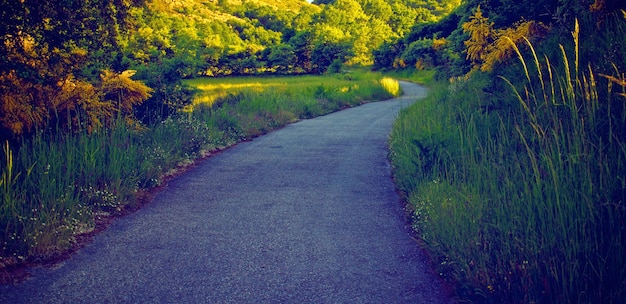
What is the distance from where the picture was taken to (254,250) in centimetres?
524

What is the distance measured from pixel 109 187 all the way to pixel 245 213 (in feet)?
6.42

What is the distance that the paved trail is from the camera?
4.22m

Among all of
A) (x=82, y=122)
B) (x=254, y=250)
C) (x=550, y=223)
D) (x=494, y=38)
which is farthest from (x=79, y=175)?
(x=494, y=38)

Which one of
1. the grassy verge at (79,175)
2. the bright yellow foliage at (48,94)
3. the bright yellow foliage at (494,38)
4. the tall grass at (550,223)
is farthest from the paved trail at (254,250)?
the bright yellow foliage at (494,38)

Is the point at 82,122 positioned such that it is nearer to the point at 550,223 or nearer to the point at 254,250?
the point at 254,250

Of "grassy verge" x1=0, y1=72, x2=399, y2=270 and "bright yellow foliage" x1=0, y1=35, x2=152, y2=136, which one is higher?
"bright yellow foliage" x1=0, y1=35, x2=152, y2=136

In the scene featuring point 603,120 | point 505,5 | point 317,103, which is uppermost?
point 505,5

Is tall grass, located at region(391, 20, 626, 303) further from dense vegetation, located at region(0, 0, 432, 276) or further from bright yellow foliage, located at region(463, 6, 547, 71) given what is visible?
dense vegetation, located at region(0, 0, 432, 276)

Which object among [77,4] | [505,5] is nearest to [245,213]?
[77,4]

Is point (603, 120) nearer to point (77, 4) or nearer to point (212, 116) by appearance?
point (77, 4)

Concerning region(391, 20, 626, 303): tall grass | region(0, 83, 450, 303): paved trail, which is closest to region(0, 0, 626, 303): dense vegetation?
region(391, 20, 626, 303): tall grass

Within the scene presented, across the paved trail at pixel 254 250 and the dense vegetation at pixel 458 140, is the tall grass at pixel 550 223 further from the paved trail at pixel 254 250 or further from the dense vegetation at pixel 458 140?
the paved trail at pixel 254 250

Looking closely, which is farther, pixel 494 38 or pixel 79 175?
pixel 494 38

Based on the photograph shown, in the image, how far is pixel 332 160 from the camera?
1062cm
